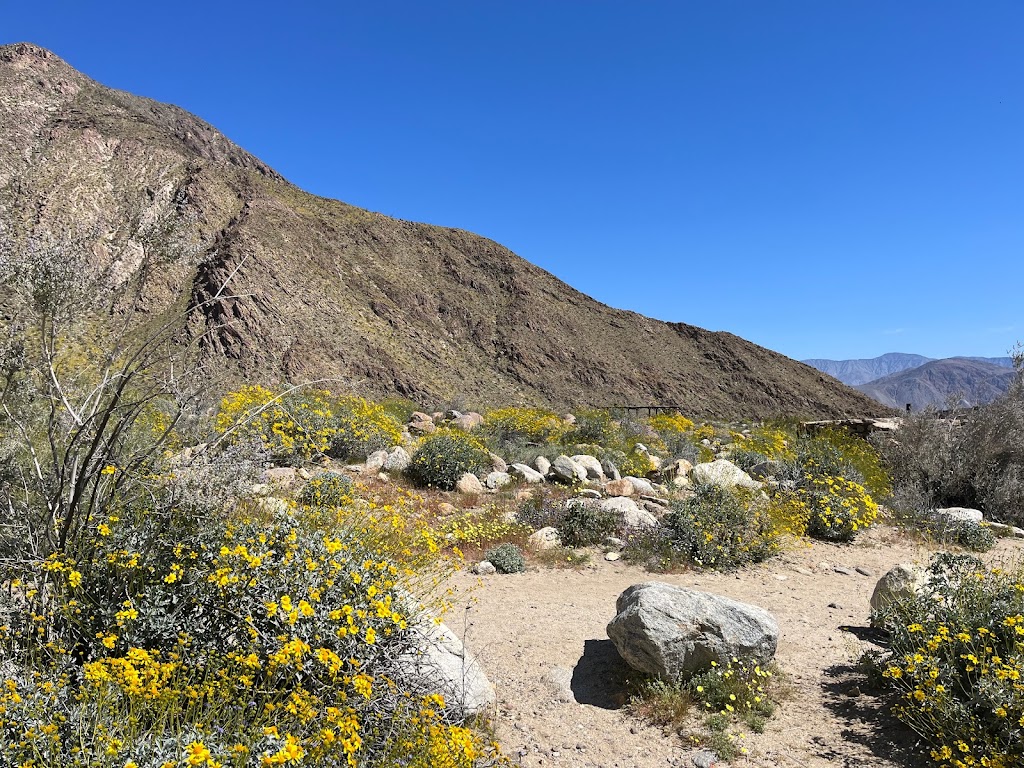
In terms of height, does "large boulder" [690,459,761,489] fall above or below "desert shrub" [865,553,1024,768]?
above

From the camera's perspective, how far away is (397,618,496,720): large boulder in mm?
3342

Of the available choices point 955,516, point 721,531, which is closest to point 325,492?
point 721,531

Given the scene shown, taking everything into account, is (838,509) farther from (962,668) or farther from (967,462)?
(962,668)

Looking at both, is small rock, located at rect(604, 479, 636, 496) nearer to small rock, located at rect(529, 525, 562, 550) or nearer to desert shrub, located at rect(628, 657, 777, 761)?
small rock, located at rect(529, 525, 562, 550)

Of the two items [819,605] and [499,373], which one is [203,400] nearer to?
[819,605]

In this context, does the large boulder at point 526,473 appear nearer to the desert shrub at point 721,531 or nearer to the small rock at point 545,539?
the small rock at point 545,539

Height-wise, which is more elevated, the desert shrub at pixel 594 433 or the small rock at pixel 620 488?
the desert shrub at pixel 594 433

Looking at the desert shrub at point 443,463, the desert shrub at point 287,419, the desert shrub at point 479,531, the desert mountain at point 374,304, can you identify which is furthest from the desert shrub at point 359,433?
the desert mountain at point 374,304

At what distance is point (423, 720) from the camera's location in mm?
2791

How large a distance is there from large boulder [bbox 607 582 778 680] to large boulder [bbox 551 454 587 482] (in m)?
6.43

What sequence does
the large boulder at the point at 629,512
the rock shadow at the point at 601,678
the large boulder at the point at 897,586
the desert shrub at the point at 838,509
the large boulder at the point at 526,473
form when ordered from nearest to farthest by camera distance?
1. the rock shadow at the point at 601,678
2. the large boulder at the point at 897,586
3. the large boulder at the point at 629,512
4. the desert shrub at the point at 838,509
5. the large boulder at the point at 526,473

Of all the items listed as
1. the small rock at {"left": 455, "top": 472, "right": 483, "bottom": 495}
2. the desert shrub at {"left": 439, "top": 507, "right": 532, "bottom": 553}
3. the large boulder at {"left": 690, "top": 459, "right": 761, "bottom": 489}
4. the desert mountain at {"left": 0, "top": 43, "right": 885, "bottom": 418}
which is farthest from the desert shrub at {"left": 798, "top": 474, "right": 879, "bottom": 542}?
the desert mountain at {"left": 0, "top": 43, "right": 885, "bottom": 418}

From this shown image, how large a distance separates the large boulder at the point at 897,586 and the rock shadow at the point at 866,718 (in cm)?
83

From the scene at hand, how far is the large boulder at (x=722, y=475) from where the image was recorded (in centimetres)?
1012
